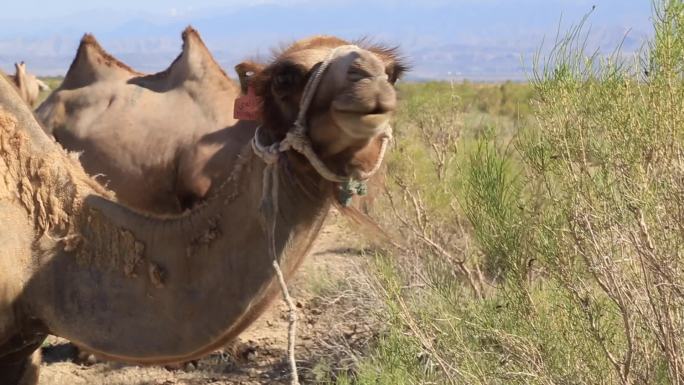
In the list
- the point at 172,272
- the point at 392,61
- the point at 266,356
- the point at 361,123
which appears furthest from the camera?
the point at 266,356

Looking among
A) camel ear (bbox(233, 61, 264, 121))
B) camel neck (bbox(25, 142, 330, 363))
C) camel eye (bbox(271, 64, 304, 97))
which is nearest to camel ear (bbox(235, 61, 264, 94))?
camel ear (bbox(233, 61, 264, 121))

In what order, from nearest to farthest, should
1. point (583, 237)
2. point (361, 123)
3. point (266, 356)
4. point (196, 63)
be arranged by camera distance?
point (361, 123) < point (583, 237) < point (266, 356) < point (196, 63)

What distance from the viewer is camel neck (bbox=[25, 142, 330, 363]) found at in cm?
272

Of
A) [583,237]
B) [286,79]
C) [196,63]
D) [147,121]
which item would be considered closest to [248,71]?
[286,79]

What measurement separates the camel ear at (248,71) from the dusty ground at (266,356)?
2.48 meters

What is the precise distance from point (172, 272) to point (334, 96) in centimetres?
91

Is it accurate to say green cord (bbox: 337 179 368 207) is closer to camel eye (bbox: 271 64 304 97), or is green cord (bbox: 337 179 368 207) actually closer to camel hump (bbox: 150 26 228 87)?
camel eye (bbox: 271 64 304 97)

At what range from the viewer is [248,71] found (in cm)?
293

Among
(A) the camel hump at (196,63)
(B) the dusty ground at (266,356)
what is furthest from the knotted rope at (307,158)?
(A) the camel hump at (196,63)

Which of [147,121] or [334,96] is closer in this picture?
[334,96]

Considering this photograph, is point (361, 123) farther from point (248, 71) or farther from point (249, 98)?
point (248, 71)

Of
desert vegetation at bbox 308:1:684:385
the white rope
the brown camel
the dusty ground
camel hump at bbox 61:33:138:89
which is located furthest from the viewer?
camel hump at bbox 61:33:138:89

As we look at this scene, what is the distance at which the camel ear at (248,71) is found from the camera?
9.18ft

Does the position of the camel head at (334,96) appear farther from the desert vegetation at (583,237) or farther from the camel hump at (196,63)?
the camel hump at (196,63)
